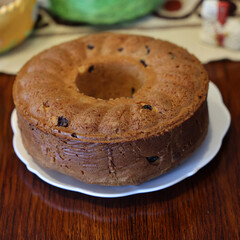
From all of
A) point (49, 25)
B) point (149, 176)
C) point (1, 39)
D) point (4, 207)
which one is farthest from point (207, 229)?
point (49, 25)

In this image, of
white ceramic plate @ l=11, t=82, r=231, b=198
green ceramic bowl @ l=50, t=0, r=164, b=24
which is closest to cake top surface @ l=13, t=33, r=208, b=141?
white ceramic plate @ l=11, t=82, r=231, b=198

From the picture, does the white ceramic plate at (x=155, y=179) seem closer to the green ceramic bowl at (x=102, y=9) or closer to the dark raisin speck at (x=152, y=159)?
the dark raisin speck at (x=152, y=159)

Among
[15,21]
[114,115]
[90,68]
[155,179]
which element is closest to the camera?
[114,115]

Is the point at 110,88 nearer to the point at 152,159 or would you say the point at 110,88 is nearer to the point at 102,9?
the point at 152,159

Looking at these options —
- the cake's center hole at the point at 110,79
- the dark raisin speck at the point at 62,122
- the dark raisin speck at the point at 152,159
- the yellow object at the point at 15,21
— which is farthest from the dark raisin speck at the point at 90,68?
the yellow object at the point at 15,21

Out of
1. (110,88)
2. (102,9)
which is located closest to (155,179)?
(110,88)

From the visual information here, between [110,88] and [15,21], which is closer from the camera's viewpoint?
[110,88]

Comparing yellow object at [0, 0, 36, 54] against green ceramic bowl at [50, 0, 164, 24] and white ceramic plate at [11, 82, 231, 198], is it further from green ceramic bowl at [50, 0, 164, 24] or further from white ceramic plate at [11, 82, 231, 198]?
white ceramic plate at [11, 82, 231, 198]

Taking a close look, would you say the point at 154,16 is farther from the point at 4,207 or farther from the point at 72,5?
the point at 4,207
